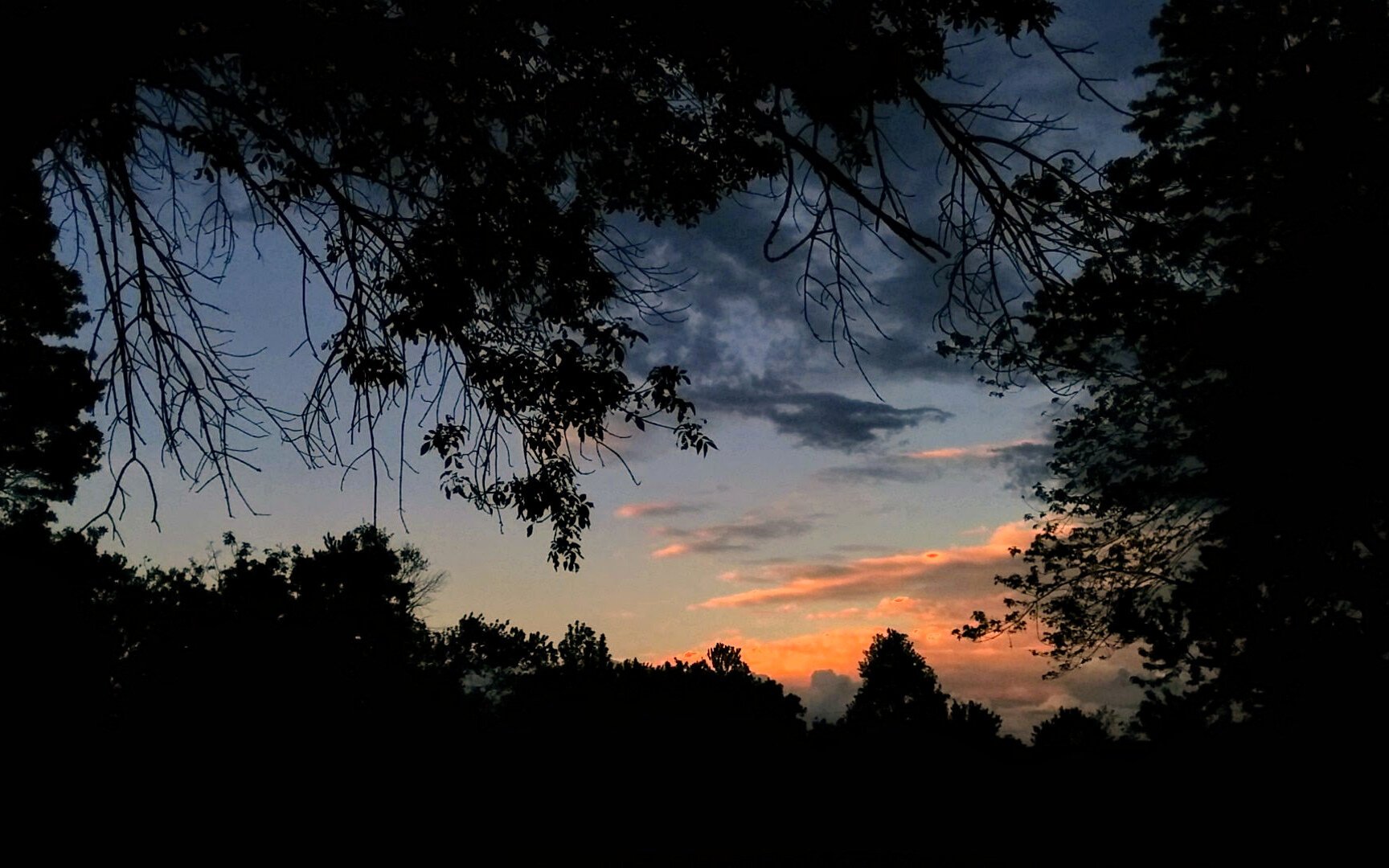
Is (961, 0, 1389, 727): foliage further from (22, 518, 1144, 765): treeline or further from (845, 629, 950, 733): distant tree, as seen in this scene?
(845, 629, 950, 733): distant tree

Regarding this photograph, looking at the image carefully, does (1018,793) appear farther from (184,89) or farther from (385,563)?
(385,563)

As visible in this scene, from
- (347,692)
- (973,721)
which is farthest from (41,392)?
(973,721)

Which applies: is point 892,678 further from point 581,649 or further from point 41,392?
point 41,392

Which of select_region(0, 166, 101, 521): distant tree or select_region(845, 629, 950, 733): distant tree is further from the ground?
select_region(0, 166, 101, 521): distant tree

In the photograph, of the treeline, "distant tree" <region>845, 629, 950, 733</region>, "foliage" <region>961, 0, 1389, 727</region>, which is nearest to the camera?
the treeline

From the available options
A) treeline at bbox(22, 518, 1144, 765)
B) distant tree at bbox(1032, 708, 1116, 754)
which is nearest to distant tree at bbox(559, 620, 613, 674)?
treeline at bbox(22, 518, 1144, 765)

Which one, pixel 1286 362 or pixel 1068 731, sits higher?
pixel 1286 362

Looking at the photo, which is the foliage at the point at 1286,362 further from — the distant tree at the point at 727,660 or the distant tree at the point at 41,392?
the distant tree at the point at 41,392

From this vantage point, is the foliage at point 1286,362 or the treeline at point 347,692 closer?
the treeline at point 347,692

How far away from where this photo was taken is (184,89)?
8781mm

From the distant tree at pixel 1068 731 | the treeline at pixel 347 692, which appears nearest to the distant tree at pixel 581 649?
the treeline at pixel 347 692

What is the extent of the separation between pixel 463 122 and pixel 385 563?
1056 centimetres

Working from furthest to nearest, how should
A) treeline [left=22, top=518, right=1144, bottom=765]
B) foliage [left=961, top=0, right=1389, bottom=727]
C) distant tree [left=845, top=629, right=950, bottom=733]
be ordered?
distant tree [left=845, top=629, right=950, bottom=733] < foliage [left=961, top=0, right=1389, bottom=727] < treeline [left=22, top=518, right=1144, bottom=765]

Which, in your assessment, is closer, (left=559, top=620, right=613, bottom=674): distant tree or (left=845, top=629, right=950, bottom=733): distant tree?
(left=559, top=620, right=613, bottom=674): distant tree
